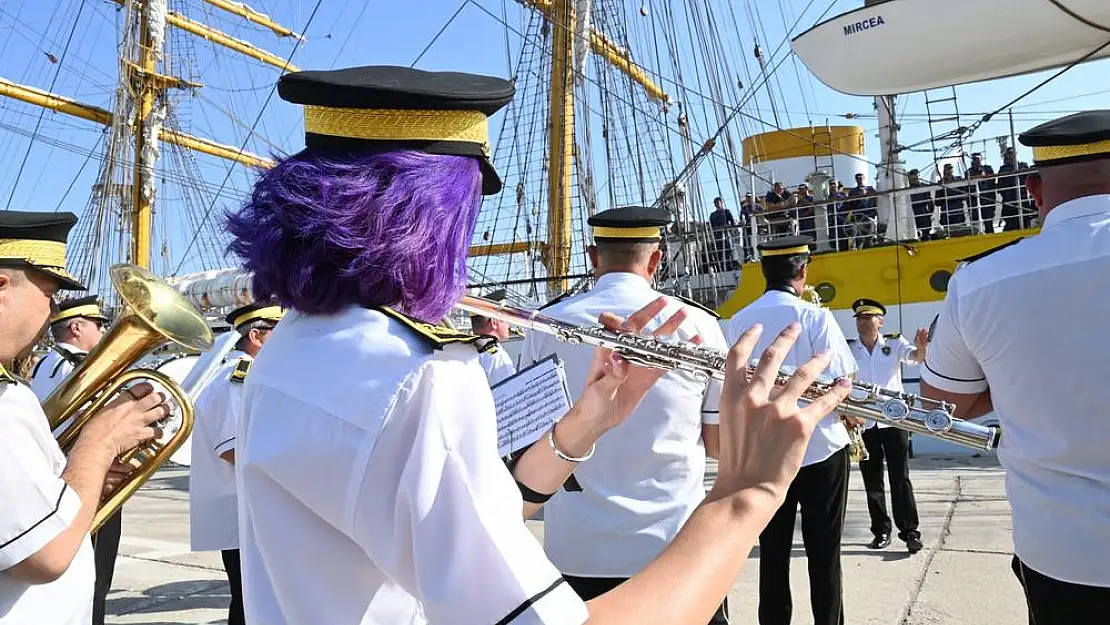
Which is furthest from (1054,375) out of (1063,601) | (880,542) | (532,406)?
(880,542)

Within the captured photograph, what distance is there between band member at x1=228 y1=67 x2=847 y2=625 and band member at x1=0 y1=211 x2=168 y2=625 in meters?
0.76

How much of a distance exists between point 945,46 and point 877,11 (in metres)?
0.82

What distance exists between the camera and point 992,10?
848cm

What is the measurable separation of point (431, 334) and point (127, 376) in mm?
1375

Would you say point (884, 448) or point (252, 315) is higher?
point (252, 315)

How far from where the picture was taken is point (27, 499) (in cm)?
166

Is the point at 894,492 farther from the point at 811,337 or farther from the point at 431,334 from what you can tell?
the point at 431,334

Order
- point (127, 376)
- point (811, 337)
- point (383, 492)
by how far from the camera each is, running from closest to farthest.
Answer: point (383, 492) → point (127, 376) → point (811, 337)

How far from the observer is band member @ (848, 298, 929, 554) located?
6.16 m

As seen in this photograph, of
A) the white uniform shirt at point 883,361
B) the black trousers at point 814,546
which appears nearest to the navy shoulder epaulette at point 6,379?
the black trousers at point 814,546

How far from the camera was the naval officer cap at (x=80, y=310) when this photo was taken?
18.6 feet

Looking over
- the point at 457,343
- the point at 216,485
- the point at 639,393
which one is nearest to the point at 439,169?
the point at 457,343

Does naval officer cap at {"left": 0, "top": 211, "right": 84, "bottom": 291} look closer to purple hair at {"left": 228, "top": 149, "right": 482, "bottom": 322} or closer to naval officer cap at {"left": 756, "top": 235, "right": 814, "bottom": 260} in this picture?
purple hair at {"left": 228, "top": 149, "right": 482, "bottom": 322}

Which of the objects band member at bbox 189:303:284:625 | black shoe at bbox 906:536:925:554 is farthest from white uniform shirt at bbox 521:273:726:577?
black shoe at bbox 906:536:925:554
